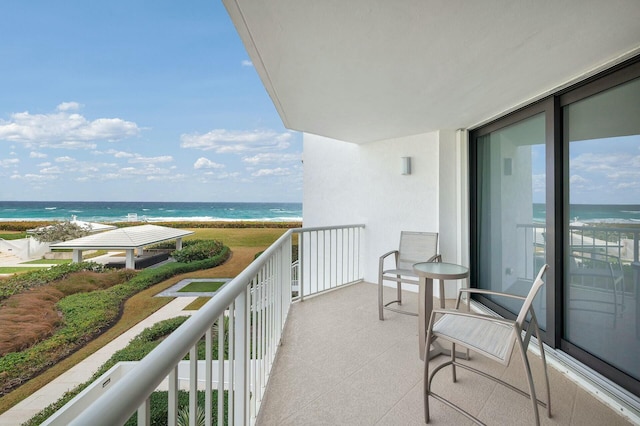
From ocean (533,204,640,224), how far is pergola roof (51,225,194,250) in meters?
9.45

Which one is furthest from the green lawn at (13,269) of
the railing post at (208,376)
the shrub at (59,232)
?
the railing post at (208,376)

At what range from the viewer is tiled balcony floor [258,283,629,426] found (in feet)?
5.53

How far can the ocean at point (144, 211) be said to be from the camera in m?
10.2

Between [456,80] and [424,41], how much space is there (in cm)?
73

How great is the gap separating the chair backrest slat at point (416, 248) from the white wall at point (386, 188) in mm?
348

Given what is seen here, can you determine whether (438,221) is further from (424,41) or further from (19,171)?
(19,171)

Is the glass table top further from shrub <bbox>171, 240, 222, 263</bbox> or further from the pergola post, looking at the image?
shrub <bbox>171, 240, 222, 263</bbox>

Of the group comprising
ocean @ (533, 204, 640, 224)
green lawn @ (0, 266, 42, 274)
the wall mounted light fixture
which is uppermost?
the wall mounted light fixture

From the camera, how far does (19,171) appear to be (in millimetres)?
10508

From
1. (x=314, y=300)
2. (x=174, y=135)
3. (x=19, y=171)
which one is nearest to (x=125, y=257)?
(x=19, y=171)

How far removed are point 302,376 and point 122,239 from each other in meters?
8.51

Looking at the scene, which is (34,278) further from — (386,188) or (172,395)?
(172,395)

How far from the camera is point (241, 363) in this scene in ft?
4.37

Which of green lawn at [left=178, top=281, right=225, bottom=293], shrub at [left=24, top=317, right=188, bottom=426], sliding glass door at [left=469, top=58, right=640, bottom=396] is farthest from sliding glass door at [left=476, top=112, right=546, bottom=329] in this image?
green lawn at [left=178, top=281, right=225, bottom=293]
